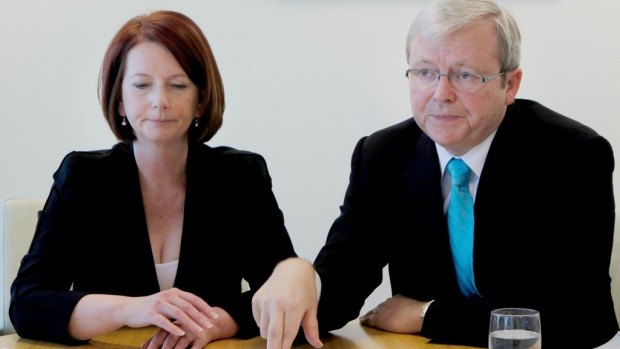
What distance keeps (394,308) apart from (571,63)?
190cm

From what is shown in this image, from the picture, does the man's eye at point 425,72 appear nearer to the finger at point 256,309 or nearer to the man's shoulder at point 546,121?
the man's shoulder at point 546,121

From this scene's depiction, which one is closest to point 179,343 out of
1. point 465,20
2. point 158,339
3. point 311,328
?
point 158,339

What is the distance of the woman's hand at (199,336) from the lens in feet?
6.82

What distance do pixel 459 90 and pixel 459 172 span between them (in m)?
0.21

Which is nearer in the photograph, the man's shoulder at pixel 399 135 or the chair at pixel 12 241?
the man's shoulder at pixel 399 135

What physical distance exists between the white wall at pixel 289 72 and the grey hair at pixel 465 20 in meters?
1.51

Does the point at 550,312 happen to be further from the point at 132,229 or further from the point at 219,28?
the point at 219,28

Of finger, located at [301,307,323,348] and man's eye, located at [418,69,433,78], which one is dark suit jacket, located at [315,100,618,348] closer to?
finger, located at [301,307,323,348]

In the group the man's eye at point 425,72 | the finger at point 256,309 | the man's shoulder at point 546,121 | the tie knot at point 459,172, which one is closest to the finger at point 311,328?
the finger at point 256,309

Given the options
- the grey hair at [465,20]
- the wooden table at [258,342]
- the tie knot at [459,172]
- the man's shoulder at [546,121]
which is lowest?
the wooden table at [258,342]

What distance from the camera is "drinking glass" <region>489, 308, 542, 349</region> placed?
179 cm

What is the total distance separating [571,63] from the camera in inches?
150

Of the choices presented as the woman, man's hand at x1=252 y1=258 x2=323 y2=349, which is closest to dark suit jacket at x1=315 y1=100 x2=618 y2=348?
man's hand at x1=252 y1=258 x2=323 y2=349

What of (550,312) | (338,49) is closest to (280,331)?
(550,312)
